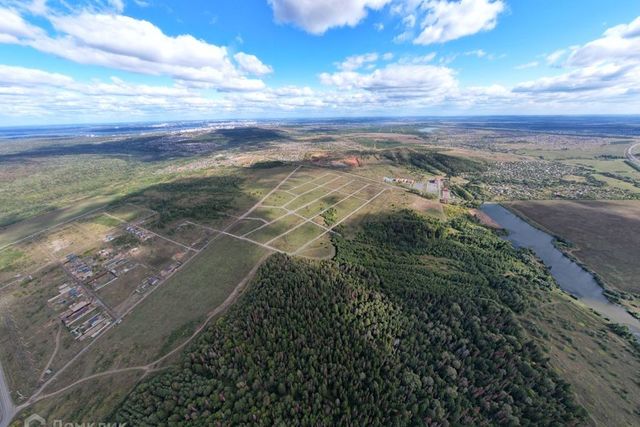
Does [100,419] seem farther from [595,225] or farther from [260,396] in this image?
[595,225]

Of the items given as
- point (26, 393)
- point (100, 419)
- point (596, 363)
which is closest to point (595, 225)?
point (596, 363)

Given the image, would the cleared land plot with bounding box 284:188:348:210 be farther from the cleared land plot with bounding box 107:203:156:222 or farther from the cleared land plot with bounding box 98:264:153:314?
the cleared land plot with bounding box 107:203:156:222

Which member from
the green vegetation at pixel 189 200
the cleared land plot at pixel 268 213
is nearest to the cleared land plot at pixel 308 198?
the cleared land plot at pixel 268 213

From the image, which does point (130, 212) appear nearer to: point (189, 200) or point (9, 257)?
point (189, 200)

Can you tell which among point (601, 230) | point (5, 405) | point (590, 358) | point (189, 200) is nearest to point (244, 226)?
point (189, 200)

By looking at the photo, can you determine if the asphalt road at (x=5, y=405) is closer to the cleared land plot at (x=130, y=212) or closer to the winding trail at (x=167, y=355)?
the winding trail at (x=167, y=355)

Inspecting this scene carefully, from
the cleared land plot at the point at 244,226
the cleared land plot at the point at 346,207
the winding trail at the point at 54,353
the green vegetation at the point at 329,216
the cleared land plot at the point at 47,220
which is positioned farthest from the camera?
the cleared land plot at the point at 346,207

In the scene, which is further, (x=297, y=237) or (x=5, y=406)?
(x=297, y=237)
